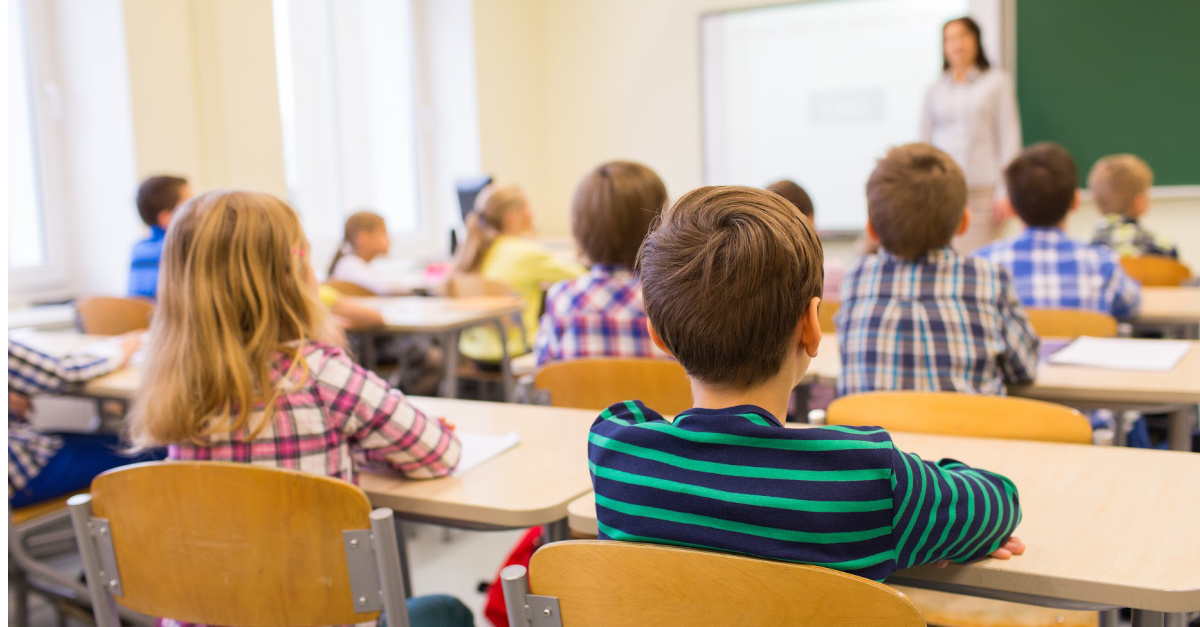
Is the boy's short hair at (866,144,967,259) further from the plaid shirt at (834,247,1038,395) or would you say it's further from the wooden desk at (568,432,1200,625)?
the wooden desk at (568,432,1200,625)

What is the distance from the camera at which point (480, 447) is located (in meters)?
1.64

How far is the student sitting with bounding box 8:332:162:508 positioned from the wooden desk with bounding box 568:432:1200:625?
1585mm

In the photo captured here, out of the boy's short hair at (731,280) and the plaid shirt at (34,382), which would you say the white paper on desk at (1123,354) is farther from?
the plaid shirt at (34,382)

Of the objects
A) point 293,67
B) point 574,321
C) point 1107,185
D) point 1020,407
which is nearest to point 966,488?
point 1020,407

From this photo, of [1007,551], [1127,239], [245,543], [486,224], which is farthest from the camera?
[486,224]

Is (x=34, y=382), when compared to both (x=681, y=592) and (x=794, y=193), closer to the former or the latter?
(x=794, y=193)

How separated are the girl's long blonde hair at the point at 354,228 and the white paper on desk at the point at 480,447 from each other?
109 inches

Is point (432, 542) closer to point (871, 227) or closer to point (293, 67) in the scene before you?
point (871, 227)

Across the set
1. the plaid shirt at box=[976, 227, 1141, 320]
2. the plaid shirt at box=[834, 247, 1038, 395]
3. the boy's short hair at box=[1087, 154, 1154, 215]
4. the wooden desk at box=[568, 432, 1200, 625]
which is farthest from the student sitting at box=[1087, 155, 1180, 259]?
the wooden desk at box=[568, 432, 1200, 625]

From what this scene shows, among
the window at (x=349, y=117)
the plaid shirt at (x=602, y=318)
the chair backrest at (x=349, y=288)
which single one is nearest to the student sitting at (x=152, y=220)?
the chair backrest at (x=349, y=288)

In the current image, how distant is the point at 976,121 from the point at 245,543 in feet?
15.0

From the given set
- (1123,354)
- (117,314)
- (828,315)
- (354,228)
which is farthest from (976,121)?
(117,314)

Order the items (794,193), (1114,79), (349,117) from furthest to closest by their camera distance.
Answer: (349,117), (1114,79), (794,193)

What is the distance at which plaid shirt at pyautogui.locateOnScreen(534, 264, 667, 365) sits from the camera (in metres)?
2.24
